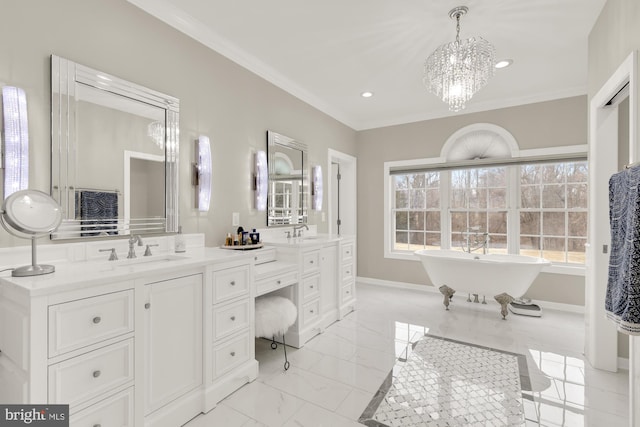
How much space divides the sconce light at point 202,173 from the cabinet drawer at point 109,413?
1436 millimetres

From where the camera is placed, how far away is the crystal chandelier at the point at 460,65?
2.46 m

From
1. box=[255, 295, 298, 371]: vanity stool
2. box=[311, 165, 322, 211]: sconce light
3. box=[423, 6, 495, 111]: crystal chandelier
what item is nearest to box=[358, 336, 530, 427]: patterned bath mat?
box=[255, 295, 298, 371]: vanity stool

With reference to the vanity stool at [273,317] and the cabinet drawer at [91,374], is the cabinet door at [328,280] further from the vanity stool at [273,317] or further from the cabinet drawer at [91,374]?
the cabinet drawer at [91,374]

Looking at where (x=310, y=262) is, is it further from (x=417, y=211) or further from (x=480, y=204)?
(x=480, y=204)

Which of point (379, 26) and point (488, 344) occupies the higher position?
point (379, 26)

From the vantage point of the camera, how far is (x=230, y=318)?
210 centimetres

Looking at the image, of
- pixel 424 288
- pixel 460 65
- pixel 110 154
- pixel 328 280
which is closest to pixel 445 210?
pixel 424 288

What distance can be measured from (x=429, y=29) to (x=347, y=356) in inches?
120

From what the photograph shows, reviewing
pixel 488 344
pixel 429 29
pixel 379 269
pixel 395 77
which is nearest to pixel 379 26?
pixel 429 29

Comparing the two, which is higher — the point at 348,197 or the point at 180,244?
the point at 348,197

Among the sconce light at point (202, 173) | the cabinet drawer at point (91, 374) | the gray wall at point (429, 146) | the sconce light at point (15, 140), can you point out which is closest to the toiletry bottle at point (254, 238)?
the sconce light at point (202, 173)

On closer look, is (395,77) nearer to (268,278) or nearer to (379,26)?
(379,26)

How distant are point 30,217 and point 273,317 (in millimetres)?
1661

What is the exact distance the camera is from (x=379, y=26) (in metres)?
2.56
